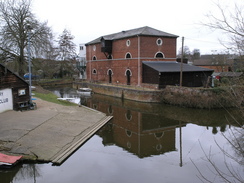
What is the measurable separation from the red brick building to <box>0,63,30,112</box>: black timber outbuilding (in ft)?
44.2

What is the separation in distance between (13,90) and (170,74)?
47.4 ft

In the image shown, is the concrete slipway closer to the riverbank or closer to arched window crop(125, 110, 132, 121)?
arched window crop(125, 110, 132, 121)

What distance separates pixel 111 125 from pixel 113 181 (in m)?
6.78

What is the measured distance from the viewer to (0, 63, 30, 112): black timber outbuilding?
1323cm

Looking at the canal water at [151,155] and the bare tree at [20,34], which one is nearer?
the canal water at [151,155]

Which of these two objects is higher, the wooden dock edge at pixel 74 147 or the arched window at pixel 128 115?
the wooden dock edge at pixel 74 147

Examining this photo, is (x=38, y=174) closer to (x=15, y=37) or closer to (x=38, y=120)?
(x=38, y=120)

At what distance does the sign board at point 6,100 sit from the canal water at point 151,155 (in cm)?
612

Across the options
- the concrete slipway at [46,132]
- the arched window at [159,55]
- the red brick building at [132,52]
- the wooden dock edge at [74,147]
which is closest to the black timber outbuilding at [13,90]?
the concrete slipway at [46,132]

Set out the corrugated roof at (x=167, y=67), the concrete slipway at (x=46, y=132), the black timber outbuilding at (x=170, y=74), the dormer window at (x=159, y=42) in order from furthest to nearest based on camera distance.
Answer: the dormer window at (x=159, y=42)
the corrugated roof at (x=167, y=67)
the black timber outbuilding at (x=170, y=74)
the concrete slipway at (x=46, y=132)

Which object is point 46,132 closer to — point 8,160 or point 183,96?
point 8,160

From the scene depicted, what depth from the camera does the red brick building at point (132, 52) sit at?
25109 mm

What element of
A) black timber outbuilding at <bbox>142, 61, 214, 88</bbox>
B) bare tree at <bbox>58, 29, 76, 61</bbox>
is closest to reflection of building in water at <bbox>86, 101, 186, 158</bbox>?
black timber outbuilding at <bbox>142, 61, 214, 88</bbox>

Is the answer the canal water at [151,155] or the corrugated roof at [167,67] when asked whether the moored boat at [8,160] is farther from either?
the corrugated roof at [167,67]
